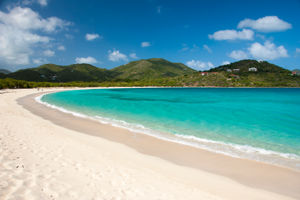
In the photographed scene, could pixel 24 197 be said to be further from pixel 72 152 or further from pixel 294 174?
pixel 294 174

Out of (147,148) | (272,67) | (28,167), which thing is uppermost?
(272,67)

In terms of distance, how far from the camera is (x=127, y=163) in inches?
263

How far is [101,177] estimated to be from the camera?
5172mm

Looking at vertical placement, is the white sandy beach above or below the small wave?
above

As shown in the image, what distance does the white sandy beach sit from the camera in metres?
4.23

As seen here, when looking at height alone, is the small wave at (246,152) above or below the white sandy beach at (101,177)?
below

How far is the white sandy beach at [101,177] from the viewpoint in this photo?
4.23 metres

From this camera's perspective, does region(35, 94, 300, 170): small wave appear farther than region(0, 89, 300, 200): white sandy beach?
Yes

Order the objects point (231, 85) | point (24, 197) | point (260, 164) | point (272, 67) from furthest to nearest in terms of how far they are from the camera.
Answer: point (272, 67) < point (231, 85) < point (260, 164) < point (24, 197)

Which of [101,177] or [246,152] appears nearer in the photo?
[101,177]

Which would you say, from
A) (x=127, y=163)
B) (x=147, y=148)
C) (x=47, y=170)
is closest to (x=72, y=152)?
(x=47, y=170)

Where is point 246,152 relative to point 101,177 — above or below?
below

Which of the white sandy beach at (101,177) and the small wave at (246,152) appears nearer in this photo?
the white sandy beach at (101,177)

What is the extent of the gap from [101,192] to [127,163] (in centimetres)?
239
